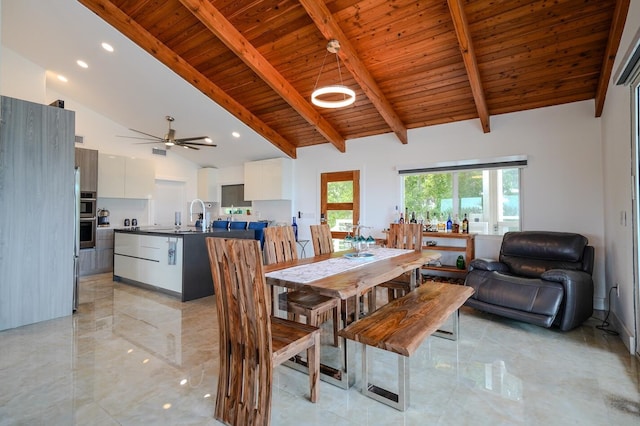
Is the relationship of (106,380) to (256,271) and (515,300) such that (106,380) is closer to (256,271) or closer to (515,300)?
(256,271)

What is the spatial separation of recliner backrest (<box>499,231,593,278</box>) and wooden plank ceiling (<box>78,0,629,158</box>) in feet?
5.49

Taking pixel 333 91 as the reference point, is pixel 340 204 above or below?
below

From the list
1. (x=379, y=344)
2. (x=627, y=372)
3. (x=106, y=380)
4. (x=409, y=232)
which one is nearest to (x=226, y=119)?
(x=409, y=232)

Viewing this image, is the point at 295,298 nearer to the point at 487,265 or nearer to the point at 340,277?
the point at 340,277

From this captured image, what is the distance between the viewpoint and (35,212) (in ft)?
10.5

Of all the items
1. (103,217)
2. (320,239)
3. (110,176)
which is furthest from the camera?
(103,217)

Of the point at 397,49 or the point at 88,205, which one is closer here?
the point at 397,49

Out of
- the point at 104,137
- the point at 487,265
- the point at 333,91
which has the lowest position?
the point at 487,265

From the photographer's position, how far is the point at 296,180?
6707 millimetres

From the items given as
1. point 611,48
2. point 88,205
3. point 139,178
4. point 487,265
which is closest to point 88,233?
point 88,205

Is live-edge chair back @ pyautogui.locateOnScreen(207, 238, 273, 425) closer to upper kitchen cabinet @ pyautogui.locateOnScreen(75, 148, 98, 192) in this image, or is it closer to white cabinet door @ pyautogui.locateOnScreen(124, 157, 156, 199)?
upper kitchen cabinet @ pyautogui.locateOnScreen(75, 148, 98, 192)

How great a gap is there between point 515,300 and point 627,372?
93 centimetres

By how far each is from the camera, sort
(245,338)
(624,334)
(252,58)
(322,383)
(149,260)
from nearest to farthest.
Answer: (245,338) → (322,383) → (624,334) → (252,58) → (149,260)

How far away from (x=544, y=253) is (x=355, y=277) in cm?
280
